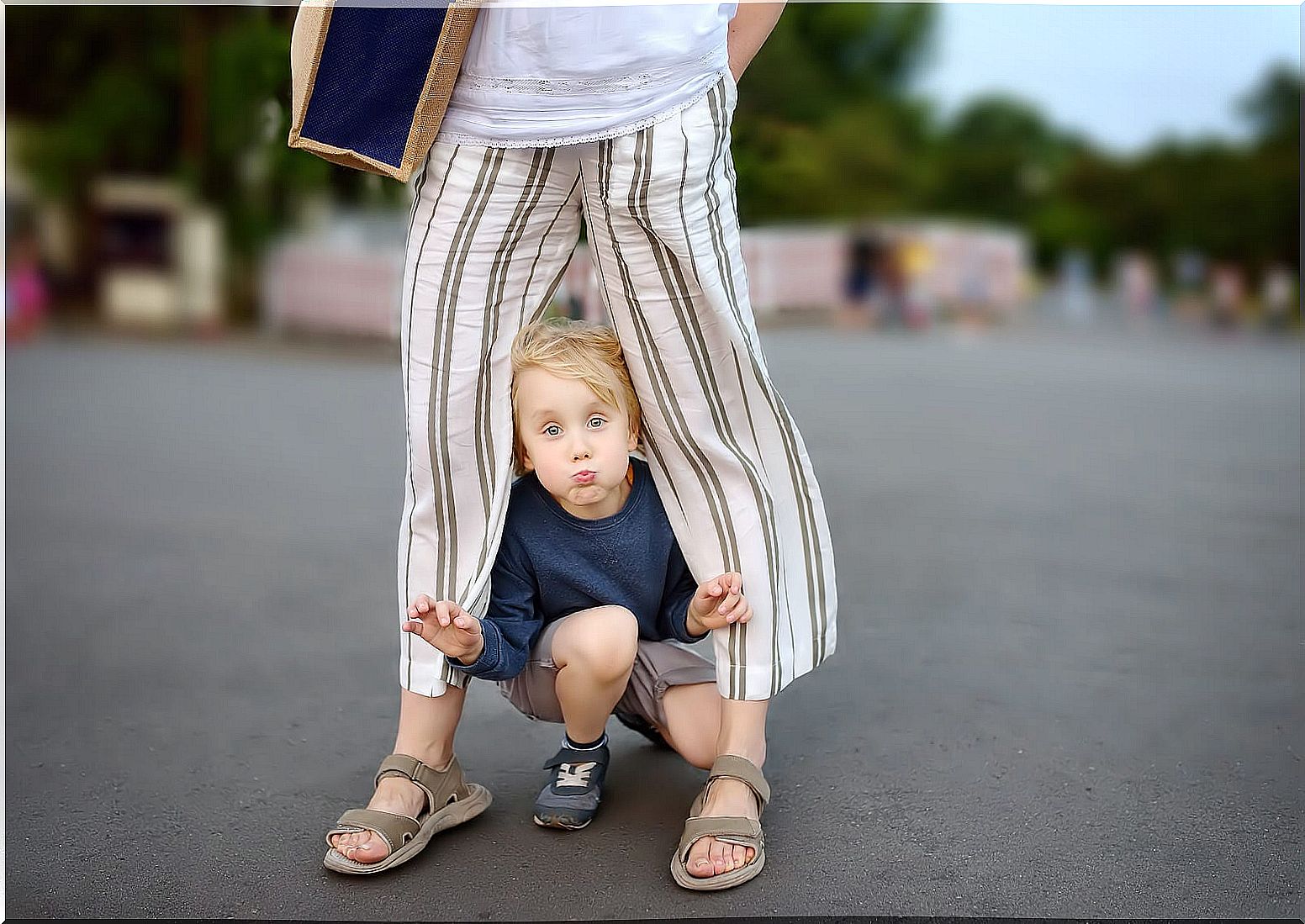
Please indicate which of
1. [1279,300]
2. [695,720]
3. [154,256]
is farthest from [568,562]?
[1279,300]

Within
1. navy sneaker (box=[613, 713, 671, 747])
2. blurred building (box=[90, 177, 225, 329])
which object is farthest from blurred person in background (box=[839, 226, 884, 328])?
navy sneaker (box=[613, 713, 671, 747])

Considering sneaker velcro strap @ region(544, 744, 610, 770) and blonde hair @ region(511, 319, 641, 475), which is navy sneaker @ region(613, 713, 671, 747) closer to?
sneaker velcro strap @ region(544, 744, 610, 770)

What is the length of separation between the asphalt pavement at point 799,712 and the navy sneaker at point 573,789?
2 cm

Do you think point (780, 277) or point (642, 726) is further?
point (780, 277)

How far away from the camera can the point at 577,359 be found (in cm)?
164

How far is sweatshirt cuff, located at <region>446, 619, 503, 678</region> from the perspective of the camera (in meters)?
1.59

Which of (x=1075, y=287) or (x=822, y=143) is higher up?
(x=822, y=143)

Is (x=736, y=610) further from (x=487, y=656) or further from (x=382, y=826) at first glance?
(x=382, y=826)

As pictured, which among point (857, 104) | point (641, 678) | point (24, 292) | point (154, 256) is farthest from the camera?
point (857, 104)

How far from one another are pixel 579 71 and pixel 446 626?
0.60 meters

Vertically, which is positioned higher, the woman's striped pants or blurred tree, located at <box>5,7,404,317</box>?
blurred tree, located at <box>5,7,404,317</box>

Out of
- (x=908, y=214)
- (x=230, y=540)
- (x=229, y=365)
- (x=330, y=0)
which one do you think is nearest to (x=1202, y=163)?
(x=908, y=214)

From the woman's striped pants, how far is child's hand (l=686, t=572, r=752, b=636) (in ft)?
0.12

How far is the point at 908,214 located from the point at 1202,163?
4.71m
